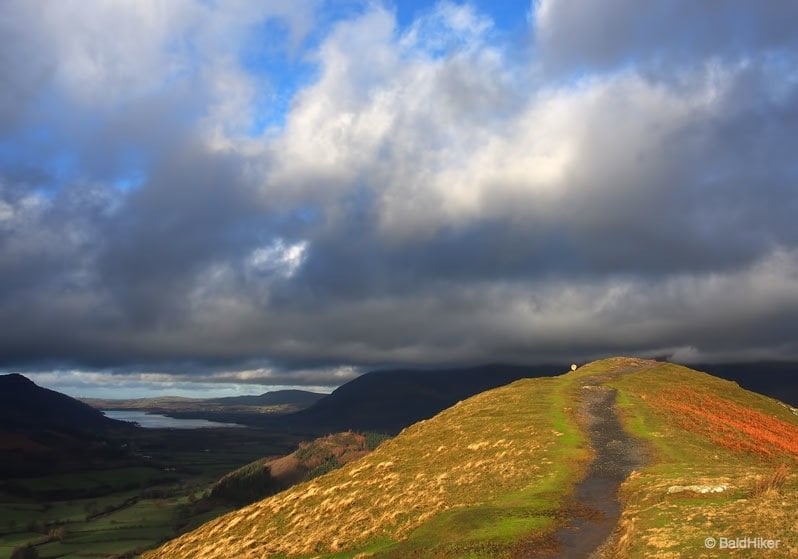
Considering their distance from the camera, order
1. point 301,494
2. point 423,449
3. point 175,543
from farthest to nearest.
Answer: point 423,449 → point 175,543 → point 301,494

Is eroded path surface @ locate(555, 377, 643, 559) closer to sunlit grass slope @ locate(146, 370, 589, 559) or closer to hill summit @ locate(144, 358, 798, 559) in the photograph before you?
hill summit @ locate(144, 358, 798, 559)

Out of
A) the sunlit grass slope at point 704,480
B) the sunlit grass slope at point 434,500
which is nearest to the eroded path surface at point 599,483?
the sunlit grass slope at point 704,480

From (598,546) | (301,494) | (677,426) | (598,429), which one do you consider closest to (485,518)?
(598,546)

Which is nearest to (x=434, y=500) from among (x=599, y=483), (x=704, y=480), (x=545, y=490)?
(x=545, y=490)

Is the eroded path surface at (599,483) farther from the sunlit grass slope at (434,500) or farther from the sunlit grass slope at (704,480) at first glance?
the sunlit grass slope at (434,500)

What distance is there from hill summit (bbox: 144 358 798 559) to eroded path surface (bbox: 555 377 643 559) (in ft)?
0.48

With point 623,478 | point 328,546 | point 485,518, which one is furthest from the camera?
point 623,478

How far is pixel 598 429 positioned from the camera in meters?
54.2

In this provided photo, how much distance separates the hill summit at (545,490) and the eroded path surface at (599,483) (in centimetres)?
14

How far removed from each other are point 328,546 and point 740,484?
23.2 meters

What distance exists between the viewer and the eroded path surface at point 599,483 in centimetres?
2666

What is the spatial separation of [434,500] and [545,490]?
7.18 m

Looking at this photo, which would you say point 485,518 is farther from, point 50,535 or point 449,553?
point 50,535

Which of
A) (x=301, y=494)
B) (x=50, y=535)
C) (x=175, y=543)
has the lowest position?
(x=50, y=535)
